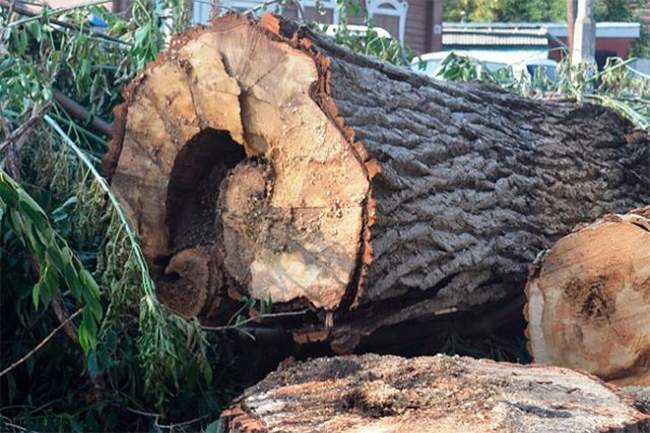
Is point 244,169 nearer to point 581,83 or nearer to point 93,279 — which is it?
point 93,279

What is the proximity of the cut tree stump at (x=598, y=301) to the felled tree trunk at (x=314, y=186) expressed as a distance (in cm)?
32

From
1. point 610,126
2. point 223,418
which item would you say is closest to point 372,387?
point 223,418

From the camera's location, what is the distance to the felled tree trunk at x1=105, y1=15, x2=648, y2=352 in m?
3.87

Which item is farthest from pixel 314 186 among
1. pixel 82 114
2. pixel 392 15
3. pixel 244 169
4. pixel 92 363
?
pixel 392 15

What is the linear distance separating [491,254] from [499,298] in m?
0.23

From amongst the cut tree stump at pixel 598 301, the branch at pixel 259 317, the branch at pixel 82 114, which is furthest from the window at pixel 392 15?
the branch at pixel 259 317

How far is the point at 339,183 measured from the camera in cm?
383

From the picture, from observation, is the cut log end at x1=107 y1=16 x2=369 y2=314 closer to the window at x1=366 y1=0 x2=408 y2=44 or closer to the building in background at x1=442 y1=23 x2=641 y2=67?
the building in background at x1=442 y1=23 x2=641 y2=67

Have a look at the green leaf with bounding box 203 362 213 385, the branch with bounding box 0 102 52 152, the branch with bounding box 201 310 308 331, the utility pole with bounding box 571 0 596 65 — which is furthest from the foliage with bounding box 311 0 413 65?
the utility pole with bounding box 571 0 596 65

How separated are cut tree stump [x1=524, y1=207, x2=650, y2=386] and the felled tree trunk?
32cm

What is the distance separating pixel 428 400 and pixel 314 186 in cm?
122

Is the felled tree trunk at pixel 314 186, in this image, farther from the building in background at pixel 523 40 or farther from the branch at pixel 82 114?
the building in background at pixel 523 40

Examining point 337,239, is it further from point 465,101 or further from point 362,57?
point 465,101

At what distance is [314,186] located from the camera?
390cm
